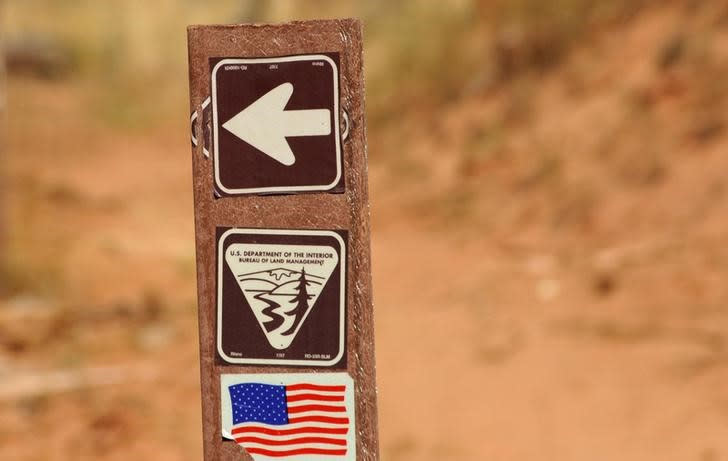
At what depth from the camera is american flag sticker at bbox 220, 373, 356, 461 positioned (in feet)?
5.93

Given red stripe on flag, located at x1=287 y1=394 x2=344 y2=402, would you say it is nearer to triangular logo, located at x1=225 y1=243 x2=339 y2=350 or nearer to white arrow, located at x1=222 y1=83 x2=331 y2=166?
triangular logo, located at x1=225 y1=243 x2=339 y2=350

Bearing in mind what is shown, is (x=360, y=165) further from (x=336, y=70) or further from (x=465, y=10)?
(x=465, y=10)

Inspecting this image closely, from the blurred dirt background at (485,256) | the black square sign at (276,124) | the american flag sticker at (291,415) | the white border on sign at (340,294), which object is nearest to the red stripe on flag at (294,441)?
the american flag sticker at (291,415)

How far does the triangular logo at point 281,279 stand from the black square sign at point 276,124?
112mm

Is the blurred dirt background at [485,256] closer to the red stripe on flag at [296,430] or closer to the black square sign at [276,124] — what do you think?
the red stripe on flag at [296,430]

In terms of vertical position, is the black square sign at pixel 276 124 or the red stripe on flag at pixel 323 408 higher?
the black square sign at pixel 276 124

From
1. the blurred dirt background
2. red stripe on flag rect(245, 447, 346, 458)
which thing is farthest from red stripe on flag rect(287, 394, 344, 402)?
the blurred dirt background

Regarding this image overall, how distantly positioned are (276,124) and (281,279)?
0.93ft

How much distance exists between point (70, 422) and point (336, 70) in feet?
11.7

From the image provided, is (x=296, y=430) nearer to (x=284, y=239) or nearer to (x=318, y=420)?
(x=318, y=420)

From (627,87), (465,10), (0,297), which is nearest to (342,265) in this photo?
(0,297)

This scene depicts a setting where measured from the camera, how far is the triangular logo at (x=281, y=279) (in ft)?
5.87

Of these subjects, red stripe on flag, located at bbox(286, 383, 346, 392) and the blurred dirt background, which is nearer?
red stripe on flag, located at bbox(286, 383, 346, 392)

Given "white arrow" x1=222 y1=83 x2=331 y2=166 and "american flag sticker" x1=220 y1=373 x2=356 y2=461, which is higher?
"white arrow" x1=222 y1=83 x2=331 y2=166
